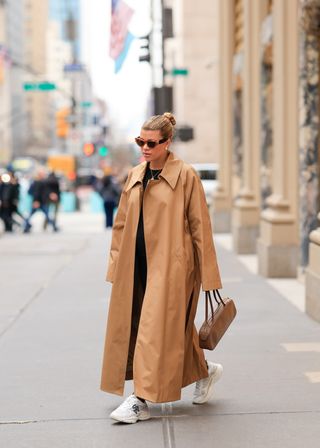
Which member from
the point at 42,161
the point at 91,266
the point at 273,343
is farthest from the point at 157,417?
the point at 42,161

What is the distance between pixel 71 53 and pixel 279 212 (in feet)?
612

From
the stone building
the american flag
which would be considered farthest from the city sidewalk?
the american flag

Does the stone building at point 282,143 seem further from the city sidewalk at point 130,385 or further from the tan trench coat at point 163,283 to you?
the tan trench coat at point 163,283

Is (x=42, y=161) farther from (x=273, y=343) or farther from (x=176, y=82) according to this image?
(x=273, y=343)

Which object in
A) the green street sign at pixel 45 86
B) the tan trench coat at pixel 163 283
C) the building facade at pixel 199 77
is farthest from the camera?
the building facade at pixel 199 77

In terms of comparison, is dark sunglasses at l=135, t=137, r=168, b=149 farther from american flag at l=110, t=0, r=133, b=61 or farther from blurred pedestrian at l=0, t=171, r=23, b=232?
blurred pedestrian at l=0, t=171, r=23, b=232

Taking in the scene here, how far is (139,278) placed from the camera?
5.77m

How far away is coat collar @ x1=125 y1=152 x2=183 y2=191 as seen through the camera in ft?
18.6

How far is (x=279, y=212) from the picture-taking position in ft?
43.4

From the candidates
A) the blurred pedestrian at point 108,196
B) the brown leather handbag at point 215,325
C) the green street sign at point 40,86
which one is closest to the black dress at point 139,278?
the brown leather handbag at point 215,325

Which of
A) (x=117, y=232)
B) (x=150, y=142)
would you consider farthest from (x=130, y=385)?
(x=150, y=142)

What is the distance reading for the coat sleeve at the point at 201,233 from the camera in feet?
18.6

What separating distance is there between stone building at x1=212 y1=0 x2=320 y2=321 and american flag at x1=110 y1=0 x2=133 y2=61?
2690 mm

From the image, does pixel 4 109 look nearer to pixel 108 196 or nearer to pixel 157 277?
pixel 108 196
